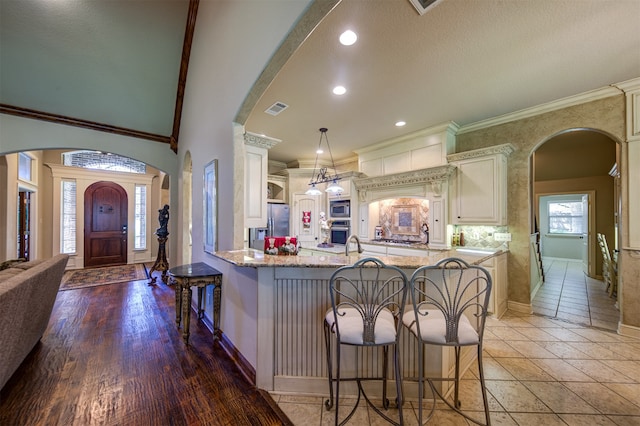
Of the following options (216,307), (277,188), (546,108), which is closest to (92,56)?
(277,188)

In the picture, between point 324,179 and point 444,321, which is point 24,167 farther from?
point 444,321

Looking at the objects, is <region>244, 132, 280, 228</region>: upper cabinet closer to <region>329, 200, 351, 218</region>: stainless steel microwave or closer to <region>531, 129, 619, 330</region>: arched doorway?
<region>329, 200, 351, 218</region>: stainless steel microwave

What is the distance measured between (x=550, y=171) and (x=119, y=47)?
928 cm

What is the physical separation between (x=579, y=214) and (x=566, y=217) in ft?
1.04

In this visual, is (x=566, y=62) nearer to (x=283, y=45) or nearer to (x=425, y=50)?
(x=425, y=50)

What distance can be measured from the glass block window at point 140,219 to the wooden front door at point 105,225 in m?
0.28

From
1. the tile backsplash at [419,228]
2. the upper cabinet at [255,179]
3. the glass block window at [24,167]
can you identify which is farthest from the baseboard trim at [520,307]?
the glass block window at [24,167]

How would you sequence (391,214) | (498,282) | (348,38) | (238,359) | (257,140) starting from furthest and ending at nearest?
(391,214)
(498,282)
(257,140)
(238,359)
(348,38)

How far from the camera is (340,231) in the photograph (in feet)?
18.1

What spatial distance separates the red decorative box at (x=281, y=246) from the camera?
2326mm

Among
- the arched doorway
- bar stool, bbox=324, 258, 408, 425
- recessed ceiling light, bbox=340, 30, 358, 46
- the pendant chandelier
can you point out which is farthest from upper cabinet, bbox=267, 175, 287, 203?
the arched doorway

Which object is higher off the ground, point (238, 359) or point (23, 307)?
point (23, 307)

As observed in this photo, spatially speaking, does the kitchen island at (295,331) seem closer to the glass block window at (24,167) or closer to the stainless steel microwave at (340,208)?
the stainless steel microwave at (340,208)

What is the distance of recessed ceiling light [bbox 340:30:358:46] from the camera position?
209 centimetres
